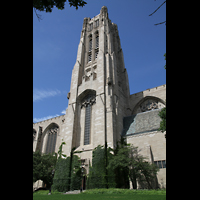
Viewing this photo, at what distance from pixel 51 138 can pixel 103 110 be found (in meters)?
21.9

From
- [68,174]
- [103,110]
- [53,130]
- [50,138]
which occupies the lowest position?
[68,174]

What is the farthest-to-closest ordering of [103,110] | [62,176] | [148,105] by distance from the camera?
[148,105]
[103,110]
[62,176]

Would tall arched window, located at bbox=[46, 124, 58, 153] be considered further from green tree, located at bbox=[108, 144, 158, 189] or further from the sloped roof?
green tree, located at bbox=[108, 144, 158, 189]

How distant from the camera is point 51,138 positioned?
40188 millimetres

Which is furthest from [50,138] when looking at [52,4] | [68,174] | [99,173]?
[52,4]

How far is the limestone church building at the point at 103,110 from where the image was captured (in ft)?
73.2

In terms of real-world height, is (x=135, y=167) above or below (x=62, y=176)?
above

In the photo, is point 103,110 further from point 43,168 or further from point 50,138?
point 50,138

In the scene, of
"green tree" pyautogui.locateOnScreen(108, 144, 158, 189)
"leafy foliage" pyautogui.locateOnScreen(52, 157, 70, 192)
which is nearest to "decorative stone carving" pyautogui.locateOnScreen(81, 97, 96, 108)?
"leafy foliage" pyautogui.locateOnScreen(52, 157, 70, 192)

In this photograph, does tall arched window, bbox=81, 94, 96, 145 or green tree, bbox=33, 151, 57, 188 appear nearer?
tall arched window, bbox=81, 94, 96, 145

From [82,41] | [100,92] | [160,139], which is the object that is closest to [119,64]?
[82,41]

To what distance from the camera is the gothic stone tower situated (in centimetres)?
2338
